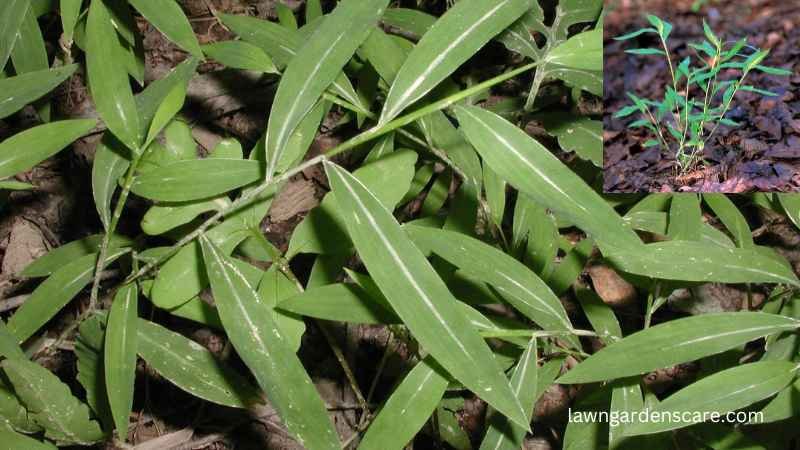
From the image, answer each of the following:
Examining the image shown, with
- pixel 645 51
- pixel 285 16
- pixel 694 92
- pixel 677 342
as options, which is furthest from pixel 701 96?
pixel 285 16

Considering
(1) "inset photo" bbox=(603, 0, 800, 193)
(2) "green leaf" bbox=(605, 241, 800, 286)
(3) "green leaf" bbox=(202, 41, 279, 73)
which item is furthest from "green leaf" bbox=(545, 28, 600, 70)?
(3) "green leaf" bbox=(202, 41, 279, 73)

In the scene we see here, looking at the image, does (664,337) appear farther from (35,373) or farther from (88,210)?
(88,210)

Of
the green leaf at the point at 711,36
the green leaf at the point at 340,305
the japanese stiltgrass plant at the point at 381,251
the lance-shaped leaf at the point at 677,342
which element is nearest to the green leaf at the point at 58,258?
the japanese stiltgrass plant at the point at 381,251

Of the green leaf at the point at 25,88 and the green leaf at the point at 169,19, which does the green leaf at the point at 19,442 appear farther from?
the green leaf at the point at 169,19

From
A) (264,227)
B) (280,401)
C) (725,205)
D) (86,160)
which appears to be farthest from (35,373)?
(725,205)

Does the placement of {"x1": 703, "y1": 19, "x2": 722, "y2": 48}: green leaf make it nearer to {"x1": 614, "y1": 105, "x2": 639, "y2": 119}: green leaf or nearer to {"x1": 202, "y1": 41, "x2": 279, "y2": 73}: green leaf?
{"x1": 614, "y1": 105, "x2": 639, "y2": 119}: green leaf

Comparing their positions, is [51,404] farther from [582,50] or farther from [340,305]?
[582,50]
